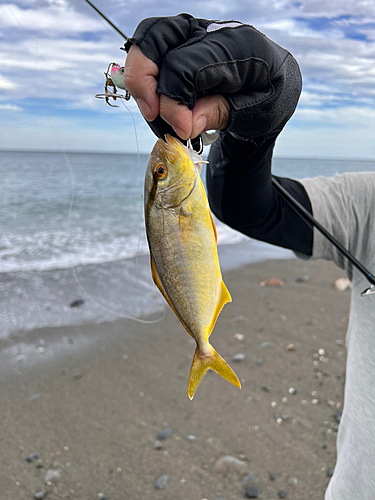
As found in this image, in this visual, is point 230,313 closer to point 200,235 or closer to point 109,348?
point 109,348

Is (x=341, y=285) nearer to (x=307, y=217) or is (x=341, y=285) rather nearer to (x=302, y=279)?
(x=302, y=279)

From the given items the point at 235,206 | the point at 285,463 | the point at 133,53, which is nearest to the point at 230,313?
the point at 285,463

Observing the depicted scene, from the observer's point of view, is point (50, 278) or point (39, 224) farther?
point (39, 224)

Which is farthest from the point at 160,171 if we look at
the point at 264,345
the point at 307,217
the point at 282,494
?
the point at 264,345

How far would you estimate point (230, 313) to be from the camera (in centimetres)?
522

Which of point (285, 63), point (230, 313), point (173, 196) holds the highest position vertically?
point (285, 63)

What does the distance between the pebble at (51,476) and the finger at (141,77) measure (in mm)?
2801

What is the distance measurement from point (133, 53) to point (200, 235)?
18.8 inches

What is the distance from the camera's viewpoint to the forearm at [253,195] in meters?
1.54

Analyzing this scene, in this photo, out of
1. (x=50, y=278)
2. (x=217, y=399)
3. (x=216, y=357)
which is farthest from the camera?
(x=50, y=278)

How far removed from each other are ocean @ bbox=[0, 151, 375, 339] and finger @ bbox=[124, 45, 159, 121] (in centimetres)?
94

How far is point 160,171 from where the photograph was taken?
1130mm

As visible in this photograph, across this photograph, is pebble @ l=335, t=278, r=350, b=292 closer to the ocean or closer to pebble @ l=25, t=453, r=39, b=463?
the ocean

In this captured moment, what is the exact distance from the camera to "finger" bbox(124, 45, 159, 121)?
3.16 ft
